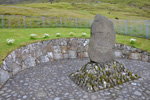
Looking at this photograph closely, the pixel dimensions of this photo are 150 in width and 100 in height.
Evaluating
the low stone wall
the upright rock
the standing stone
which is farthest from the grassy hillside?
the upright rock

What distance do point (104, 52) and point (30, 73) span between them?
4.82 m

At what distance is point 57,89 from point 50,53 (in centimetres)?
532

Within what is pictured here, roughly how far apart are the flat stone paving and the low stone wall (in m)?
0.75

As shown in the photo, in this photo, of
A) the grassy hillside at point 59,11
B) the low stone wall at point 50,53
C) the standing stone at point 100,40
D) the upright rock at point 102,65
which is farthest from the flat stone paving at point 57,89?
the grassy hillside at point 59,11

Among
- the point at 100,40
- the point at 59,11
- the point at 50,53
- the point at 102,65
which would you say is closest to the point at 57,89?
the point at 102,65

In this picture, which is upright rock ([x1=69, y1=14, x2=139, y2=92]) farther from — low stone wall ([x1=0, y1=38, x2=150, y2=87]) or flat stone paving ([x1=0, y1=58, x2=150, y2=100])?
low stone wall ([x1=0, y1=38, x2=150, y2=87])

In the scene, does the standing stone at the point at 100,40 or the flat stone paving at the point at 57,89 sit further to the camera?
the standing stone at the point at 100,40

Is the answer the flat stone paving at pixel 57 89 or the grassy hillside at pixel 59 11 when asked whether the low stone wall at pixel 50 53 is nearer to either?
the flat stone paving at pixel 57 89

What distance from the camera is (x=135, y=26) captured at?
53.9 ft

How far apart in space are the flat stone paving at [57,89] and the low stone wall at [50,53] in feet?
2.44

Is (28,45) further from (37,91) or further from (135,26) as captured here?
(135,26)

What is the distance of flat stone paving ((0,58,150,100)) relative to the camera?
19.9ft

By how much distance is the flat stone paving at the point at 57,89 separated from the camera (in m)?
6.06

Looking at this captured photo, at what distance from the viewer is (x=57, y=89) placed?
681 cm
